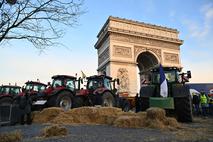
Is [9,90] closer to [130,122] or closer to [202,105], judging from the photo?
[130,122]

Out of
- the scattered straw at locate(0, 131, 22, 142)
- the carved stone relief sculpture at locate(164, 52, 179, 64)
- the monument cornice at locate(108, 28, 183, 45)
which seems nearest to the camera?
the scattered straw at locate(0, 131, 22, 142)

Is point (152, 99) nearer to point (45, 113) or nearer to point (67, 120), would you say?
point (67, 120)

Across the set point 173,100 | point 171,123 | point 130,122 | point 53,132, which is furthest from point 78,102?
point 53,132

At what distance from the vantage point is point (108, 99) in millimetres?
11188

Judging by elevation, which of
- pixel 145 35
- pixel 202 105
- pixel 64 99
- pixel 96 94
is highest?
pixel 145 35

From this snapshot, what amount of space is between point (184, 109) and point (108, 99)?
3821 millimetres

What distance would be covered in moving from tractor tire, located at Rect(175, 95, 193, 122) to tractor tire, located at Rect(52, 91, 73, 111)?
4326mm

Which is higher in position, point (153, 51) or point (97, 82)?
point (153, 51)

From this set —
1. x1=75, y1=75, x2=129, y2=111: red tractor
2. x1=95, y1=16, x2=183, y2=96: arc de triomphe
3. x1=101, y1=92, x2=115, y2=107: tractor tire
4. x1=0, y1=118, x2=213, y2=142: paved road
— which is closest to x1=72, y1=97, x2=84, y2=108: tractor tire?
x1=75, y1=75, x2=129, y2=111: red tractor

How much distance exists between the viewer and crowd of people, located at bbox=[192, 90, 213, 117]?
1331 centimetres

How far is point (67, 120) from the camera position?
758 cm

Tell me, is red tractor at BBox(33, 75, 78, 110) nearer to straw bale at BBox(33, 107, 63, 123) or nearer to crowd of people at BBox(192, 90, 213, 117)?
straw bale at BBox(33, 107, 63, 123)

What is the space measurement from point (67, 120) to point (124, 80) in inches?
990

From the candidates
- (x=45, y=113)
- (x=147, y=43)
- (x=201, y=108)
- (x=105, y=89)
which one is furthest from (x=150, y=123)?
(x=147, y=43)
